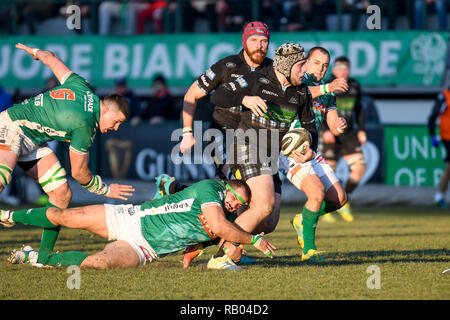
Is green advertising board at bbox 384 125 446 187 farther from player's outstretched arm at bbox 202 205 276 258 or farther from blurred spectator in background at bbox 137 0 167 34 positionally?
player's outstretched arm at bbox 202 205 276 258

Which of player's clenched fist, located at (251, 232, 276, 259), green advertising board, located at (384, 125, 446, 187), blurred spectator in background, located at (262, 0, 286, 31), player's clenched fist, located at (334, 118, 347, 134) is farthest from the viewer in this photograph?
blurred spectator in background, located at (262, 0, 286, 31)

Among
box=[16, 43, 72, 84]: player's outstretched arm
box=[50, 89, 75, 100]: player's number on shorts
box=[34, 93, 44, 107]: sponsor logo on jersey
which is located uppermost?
box=[16, 43, 72, 84]: player's outstretched arm

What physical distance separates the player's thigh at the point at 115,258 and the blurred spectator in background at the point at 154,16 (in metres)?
12.5

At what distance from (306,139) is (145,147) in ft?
30.0

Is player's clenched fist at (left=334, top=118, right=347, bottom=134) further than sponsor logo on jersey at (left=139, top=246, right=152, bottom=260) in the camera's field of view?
Yes

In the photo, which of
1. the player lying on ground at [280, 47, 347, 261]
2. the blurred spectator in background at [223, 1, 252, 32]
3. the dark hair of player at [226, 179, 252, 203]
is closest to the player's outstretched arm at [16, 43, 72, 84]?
the dark hair of player at [226, 179, 252, 203]

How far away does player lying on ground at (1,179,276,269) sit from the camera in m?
7.61

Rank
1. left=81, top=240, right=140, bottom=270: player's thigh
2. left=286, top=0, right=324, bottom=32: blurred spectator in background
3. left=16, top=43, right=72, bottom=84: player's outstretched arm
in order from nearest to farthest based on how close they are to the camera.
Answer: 1. left=81, top=240, right=140, bottom=270: player's thigh
2. left=16, top=43, right=72, bottom=84: player's outstretched arm
3. left=286, top=0, right=324, bottom=32: blurred spectator in background

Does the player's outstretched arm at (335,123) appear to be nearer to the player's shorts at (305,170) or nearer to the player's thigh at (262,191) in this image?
the player's shorts at (305,170)

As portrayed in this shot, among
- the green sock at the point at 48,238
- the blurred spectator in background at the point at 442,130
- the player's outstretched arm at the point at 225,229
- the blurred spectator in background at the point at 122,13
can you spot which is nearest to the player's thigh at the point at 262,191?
the player's outstretched arm at the point at 225,229

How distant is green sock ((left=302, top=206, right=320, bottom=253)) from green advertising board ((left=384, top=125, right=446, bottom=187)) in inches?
310
